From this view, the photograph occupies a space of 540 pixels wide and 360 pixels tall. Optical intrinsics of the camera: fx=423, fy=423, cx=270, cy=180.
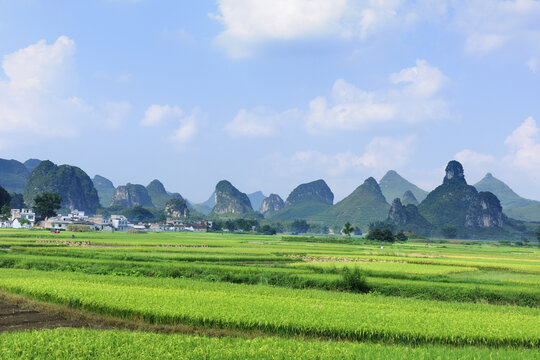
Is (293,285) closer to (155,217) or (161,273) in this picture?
(161,273)

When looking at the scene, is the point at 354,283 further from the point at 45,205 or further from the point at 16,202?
the point at 16,202

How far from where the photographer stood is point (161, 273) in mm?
21141

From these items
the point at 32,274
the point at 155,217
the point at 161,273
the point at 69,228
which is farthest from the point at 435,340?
the point at 155,217

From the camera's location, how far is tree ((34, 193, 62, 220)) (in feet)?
298

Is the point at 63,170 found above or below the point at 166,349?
above

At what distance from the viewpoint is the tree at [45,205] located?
90.9 m

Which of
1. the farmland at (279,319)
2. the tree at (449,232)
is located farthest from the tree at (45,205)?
the tree at (449,232)

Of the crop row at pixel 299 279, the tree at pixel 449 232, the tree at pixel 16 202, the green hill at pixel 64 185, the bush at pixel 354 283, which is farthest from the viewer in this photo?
the green hill at pixel 64 185

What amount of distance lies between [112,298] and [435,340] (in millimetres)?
8783

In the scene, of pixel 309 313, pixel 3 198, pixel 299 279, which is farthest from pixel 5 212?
pixel 309 313

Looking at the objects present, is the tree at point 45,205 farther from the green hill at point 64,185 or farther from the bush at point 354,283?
the bush at point 354,283

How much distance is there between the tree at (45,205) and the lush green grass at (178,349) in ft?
306

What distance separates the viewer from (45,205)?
9112 centimetres

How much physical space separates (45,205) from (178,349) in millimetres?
95551
